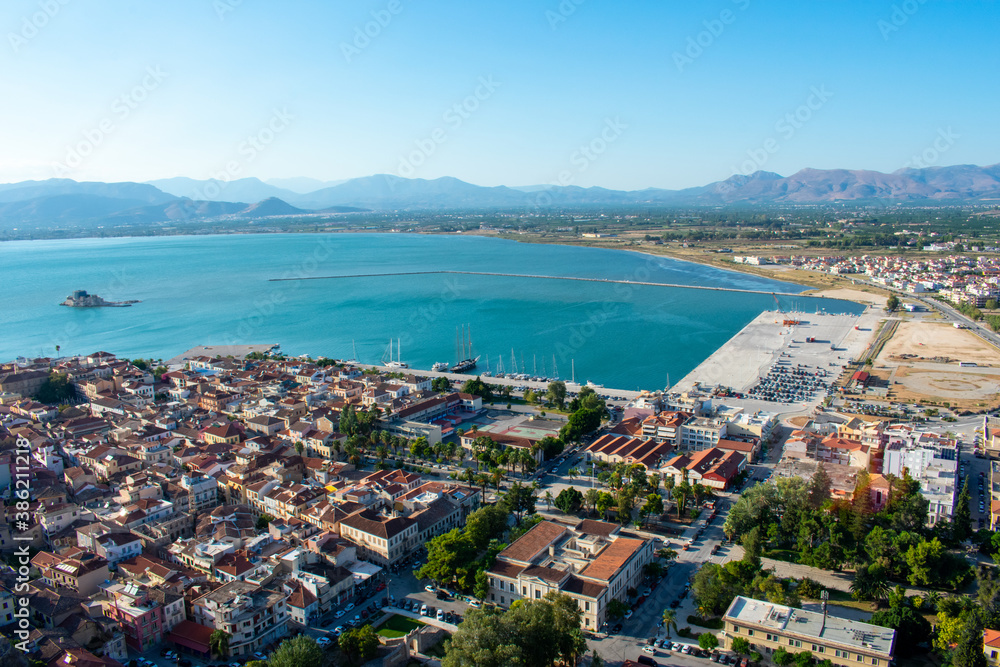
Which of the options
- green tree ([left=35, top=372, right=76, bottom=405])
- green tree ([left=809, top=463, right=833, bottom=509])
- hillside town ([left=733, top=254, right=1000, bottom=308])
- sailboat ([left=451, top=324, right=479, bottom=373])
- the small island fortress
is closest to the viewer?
green tree ([left=809, top=463, right=833, bottom=509])

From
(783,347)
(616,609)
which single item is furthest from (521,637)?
(783,347)

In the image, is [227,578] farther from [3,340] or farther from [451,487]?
[3,340]

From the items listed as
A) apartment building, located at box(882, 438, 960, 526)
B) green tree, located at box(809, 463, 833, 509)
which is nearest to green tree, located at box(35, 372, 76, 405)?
green tree, located at box(809, 463, 833, 509)

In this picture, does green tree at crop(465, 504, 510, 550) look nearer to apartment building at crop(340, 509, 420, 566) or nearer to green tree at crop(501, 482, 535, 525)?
green tree at crop(501, 482, 535, 525)

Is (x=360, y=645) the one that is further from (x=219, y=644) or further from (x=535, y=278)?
(x=535, y=278)

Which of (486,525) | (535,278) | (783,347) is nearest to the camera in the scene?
(486,525)

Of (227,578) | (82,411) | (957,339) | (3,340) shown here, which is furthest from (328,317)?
(957,339)
